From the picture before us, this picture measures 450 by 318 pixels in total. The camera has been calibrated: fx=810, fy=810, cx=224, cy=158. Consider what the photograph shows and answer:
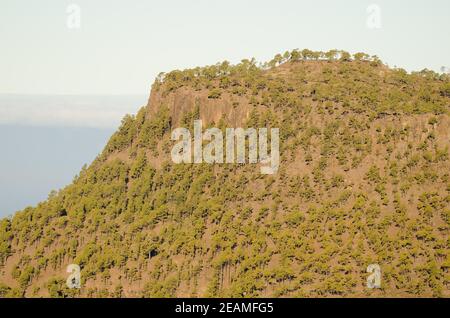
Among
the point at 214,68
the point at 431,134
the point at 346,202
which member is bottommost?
the point at 346,202

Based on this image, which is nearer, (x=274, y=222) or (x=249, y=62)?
(x=274, y=222)

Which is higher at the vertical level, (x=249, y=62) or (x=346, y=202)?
(x=249, y=62)
